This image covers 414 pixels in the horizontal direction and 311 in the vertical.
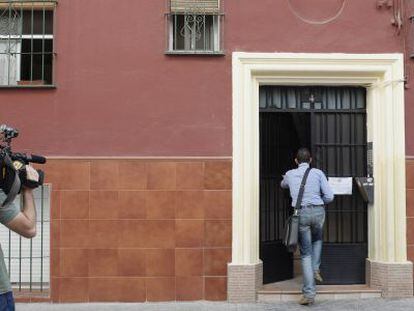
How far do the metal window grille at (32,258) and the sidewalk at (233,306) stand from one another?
0.30 m

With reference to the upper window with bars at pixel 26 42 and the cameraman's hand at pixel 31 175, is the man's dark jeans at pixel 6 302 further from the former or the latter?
the upper window with bars at pixel 26 42

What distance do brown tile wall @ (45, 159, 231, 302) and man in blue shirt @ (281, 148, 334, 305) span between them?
867 millimetres

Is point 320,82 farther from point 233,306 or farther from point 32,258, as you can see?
point 32,258

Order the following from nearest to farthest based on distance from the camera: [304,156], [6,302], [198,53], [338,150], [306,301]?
[6,302] → [306,301] → [304,156] → [198,53] → [338,150]

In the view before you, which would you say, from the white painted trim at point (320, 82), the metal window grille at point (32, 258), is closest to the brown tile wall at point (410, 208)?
the white painted trim at point (320, 82)

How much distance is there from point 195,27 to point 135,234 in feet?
8.73

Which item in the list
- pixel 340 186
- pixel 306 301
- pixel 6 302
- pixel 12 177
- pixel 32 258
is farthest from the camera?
pixel 340 186

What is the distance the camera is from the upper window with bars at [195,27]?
25.5 ft

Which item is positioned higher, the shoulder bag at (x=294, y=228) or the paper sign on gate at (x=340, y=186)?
the paper sign on gate at (x=340, y=186)

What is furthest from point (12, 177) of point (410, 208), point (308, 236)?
point (410, 208)

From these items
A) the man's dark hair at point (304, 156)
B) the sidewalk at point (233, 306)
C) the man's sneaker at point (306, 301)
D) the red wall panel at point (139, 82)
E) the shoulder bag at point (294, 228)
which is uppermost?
the red wall panel at point (139, 82)

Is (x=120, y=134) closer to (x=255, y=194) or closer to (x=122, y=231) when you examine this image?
(x=122, y=231)

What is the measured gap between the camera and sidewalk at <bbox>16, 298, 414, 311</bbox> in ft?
24.1

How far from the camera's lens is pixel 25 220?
3.94m
